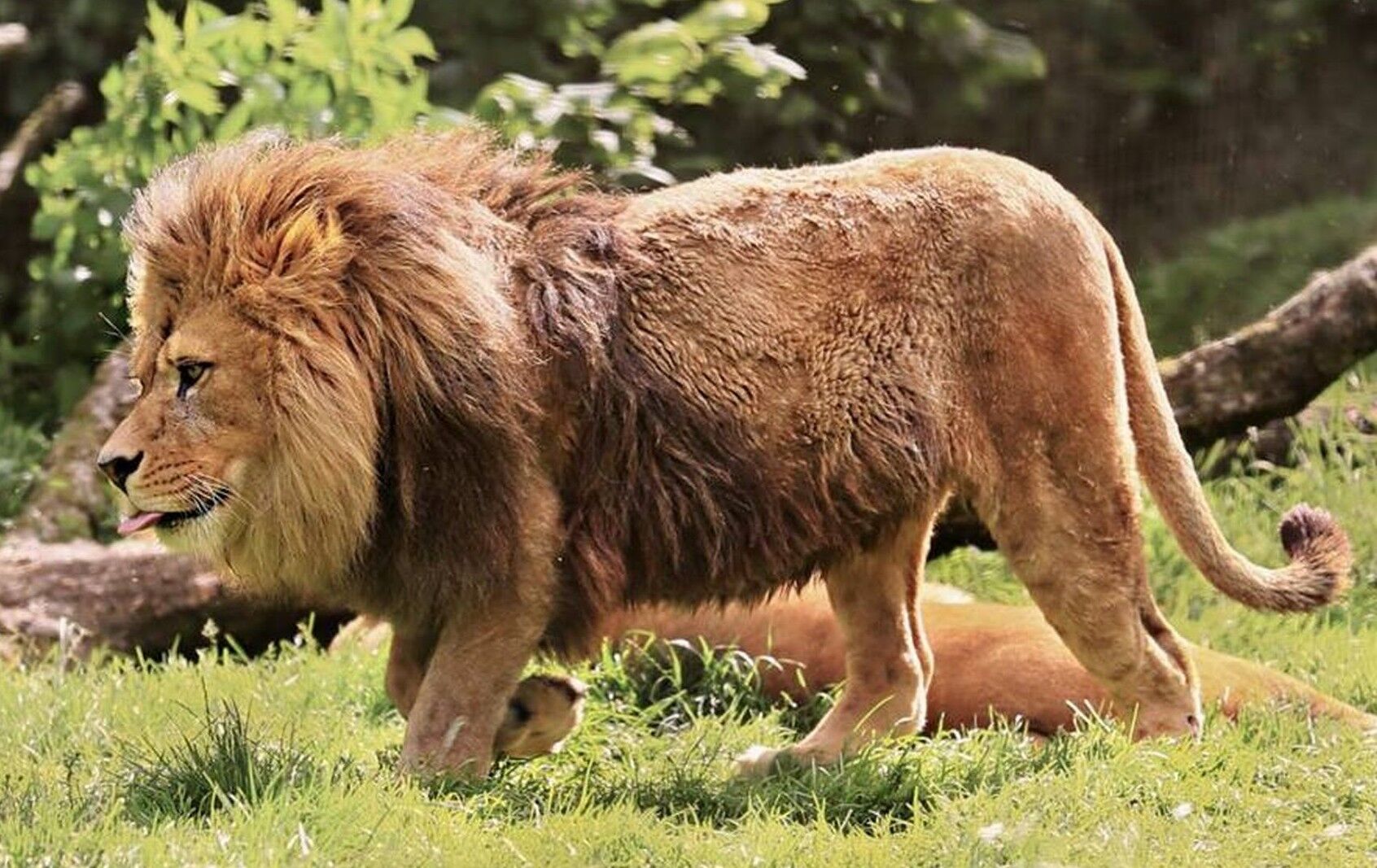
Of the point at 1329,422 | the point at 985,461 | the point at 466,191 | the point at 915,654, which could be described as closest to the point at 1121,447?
the point at 985,461

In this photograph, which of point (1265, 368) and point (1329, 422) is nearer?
point (1265, 368)

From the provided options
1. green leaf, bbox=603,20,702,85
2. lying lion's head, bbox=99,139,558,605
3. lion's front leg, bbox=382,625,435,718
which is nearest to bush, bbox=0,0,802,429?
green leaf, bbox=603,20,702,85

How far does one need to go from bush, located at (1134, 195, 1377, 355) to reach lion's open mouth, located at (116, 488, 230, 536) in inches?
230

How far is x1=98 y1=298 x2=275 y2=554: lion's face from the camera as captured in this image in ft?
15.0

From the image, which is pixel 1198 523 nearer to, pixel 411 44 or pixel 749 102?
pixel 411 44

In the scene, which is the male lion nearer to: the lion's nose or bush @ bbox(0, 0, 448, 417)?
the lion's nose

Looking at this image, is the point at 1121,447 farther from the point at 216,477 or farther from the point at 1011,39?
the point at 1011,39

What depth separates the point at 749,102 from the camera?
893cm

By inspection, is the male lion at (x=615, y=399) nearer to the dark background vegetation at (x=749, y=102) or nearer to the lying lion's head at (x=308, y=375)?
the lying lion's head at (x=308, y=375)

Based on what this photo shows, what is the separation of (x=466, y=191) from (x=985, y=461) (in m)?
1.32

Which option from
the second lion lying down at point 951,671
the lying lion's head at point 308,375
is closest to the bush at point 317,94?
the second lion lying down at point 951,671

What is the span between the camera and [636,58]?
26.2 ft

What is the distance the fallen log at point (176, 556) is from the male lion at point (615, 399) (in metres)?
1.61

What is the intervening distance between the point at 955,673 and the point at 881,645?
346 millimetres
